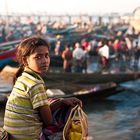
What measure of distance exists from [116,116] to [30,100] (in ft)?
31.9

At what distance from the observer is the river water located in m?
9.70

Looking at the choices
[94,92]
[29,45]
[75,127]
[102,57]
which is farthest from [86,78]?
[29,45]

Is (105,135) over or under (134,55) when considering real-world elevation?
over

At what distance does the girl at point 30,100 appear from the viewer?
269 cm

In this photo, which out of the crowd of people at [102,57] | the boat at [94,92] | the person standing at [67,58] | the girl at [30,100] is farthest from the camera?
the crowd of people at [102,57]

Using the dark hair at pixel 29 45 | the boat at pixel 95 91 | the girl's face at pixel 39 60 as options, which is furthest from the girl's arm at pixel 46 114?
the boat at pixel 95 91

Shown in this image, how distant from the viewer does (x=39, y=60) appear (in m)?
2.79

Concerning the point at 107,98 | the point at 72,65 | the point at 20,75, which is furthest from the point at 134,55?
the point at 20,75

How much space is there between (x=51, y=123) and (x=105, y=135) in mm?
6962

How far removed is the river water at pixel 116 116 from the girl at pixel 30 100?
194 inches

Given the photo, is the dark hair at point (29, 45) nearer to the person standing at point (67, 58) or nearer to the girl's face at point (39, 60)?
the girl's face at point (39, 60)

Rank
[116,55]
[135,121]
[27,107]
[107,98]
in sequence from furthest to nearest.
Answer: [116,55], [107,98], [135,121], [27,107]

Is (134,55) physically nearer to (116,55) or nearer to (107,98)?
(116,55)

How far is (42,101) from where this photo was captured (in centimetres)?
270
